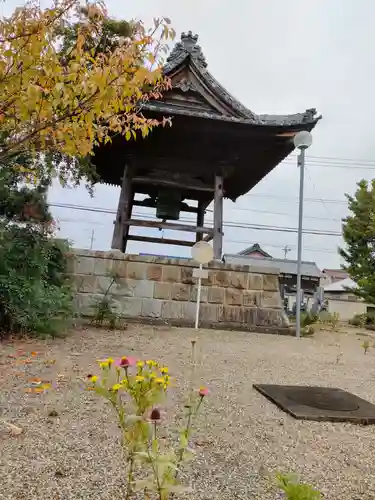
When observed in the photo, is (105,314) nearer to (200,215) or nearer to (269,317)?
(269,317)

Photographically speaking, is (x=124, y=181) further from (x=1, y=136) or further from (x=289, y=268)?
(x=289, y=268)

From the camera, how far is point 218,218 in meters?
7.66

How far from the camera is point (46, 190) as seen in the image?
589 cm

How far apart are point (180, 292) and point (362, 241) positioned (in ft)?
37.0

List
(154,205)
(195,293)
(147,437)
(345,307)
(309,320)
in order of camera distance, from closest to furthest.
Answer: (147,437) → (195,293) → (154,205) → (309,320) → (345,307)

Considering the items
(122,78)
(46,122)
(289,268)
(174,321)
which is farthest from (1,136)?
(289,268)

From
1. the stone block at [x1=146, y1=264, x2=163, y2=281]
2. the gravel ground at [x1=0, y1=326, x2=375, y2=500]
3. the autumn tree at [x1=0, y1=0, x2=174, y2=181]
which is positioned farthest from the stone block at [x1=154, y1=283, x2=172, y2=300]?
the autumn tree at [x1=0, y1=0, x2=174, y2=181]

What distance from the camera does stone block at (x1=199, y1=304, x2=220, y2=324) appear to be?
22.7 ft

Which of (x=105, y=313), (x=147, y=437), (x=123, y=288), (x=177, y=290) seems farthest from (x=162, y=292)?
(x=147, y=437)

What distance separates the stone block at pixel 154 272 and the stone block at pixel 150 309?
397 millimetres

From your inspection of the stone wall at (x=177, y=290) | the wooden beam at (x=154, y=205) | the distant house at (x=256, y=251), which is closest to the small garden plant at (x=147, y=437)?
the stone wall at (x=177, y=290)

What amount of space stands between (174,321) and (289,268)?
17041 millimetres

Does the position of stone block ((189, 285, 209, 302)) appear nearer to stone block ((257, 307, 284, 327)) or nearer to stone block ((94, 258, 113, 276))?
stone block ((257, 307, 284, 327))

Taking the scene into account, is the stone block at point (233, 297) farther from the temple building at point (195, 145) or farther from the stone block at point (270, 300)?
the temple building at point (195, 145)
